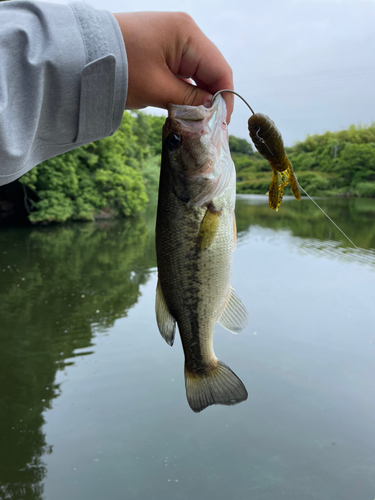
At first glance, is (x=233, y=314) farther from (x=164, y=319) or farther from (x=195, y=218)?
(x=195, y=218)

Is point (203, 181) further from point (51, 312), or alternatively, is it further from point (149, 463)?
point (51, 312)

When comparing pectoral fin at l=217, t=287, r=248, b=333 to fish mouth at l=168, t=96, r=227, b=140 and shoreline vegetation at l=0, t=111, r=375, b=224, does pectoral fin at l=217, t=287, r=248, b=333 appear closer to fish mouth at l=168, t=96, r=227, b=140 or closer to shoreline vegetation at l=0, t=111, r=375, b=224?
fish mouth at l=168, t=96, r=227, b=140

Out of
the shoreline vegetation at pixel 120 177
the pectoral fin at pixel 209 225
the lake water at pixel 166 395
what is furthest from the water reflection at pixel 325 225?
the pectoral fin at pixel 209 225

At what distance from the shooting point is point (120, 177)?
103 ft

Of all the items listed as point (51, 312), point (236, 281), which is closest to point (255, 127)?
point (51, 312)

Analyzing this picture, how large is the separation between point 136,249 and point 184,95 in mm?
22648

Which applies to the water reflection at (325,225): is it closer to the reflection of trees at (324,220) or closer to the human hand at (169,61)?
the reflection of trees at (324,220)

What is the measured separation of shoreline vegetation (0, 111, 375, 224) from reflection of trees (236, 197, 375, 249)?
2194mm

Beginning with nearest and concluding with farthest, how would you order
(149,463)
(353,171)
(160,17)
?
(160,17) < (149,463) < (353,171)

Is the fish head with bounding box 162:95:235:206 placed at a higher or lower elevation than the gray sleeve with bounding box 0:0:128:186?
lower

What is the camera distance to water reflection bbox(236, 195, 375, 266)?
24938 mm

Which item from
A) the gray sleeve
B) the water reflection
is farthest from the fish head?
the water reflection

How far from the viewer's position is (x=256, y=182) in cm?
4025

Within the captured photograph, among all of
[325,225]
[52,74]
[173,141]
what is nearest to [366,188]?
[325,225]
